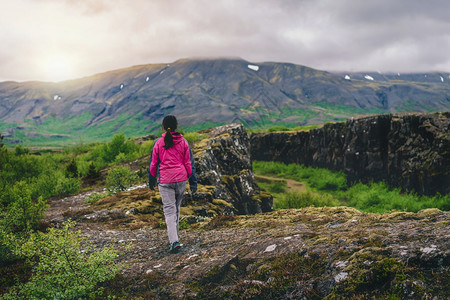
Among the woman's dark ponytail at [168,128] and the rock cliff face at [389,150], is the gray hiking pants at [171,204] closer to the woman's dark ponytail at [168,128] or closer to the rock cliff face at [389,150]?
the woman's dark ponytail at [168,128]

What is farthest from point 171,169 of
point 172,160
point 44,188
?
point 44,188

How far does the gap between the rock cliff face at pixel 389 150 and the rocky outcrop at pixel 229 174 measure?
59.4ft

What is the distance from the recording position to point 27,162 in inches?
1104

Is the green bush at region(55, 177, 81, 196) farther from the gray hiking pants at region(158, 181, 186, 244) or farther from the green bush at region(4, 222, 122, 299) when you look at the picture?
the green bush at region(4, 222, 122, 299)

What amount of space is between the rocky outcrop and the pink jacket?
7.72 meters

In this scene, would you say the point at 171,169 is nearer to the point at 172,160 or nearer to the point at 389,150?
the point at 172,160

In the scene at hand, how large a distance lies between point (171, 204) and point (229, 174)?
15.8 m

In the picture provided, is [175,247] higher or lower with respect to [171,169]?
lower

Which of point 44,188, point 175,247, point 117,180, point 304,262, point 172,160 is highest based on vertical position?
point 172,160

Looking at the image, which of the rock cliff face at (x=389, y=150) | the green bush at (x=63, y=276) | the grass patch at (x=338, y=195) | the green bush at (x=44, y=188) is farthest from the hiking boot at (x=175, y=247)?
the rock cliff face at (x=389, y=150)

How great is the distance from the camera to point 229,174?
75.8 feet

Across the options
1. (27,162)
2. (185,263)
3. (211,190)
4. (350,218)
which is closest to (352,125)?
(211,190)

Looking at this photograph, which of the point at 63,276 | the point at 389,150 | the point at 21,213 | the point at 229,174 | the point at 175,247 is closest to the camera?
the point at 63,276

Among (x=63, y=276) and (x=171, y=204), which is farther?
(x=171, y=204)
